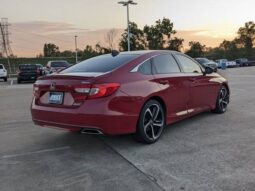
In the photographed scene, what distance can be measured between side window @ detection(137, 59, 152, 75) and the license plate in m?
1.28

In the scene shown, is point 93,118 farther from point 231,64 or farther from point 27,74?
point 231,64

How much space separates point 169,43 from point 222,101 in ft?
196

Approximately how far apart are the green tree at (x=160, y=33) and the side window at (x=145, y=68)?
61.0 m

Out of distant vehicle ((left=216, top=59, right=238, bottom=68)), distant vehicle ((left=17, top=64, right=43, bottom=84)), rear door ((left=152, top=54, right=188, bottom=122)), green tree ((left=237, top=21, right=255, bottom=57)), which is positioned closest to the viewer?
rear door ((left=152, top=54, right=188, bottom=122))

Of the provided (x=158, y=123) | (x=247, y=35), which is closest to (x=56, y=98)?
(x=158, y=123)

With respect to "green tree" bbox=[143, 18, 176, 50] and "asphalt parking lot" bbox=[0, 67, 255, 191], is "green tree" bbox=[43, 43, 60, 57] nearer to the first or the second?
"green tree" bbox=[143, 18, 176, 50]

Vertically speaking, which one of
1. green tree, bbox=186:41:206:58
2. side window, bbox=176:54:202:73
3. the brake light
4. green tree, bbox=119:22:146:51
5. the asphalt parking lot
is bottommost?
the asphalt parking lot

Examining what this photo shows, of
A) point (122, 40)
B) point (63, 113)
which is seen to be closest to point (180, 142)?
point (63, 113)

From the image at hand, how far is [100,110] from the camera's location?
495 cm

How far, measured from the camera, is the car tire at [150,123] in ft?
18.1

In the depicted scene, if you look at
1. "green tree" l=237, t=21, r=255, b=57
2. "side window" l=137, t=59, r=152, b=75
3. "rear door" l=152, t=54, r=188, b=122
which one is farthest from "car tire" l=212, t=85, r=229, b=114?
"green tree" l=237, t=21, r=255, b=57

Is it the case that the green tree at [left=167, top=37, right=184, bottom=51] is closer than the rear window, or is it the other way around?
the rear window

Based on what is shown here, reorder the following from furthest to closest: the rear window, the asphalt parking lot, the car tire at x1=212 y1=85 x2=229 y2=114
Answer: the car tire at x1=212 y1=85 x2=229 y2=114 < the rear window < the asphalt parking lot

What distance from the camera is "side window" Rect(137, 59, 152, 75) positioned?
569cm
